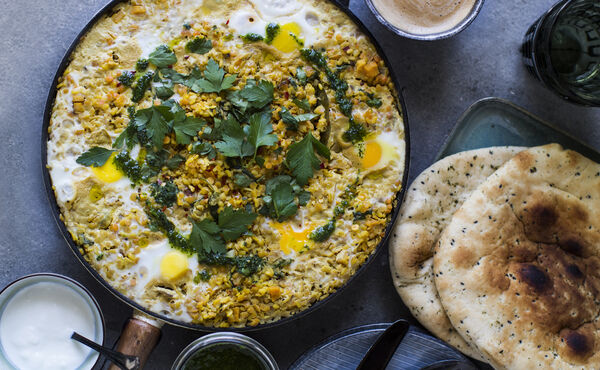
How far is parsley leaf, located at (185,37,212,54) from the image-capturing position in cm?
329

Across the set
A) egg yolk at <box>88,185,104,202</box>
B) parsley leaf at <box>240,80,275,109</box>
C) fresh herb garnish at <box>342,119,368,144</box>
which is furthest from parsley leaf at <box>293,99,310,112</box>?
egg yolk at <box>88,185,104,202</box>

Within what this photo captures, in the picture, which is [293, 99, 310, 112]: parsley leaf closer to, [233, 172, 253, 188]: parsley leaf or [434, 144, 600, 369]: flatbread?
[233, 172, 253, 188]: parsley leaf

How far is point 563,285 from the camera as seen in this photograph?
3.40 m

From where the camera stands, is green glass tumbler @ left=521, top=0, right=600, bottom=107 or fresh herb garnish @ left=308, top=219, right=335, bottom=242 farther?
green glass tumbler @ left=521, top=0, right=600, bottom=107

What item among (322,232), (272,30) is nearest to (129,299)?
(322,232)

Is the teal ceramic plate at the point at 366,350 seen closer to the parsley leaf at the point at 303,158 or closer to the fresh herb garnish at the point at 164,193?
the parsley leaf at the point at 303,158

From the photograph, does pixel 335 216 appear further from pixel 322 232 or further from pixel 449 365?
pixel 449 365

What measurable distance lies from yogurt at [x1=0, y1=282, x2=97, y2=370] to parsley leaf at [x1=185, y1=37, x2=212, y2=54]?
156 centimetres

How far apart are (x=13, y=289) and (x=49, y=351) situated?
16.5 inches

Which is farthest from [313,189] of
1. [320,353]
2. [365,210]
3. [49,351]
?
[49,351]

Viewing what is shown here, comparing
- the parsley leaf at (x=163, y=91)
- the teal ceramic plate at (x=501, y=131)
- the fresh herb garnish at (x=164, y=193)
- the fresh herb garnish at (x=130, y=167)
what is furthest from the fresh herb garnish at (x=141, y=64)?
the teal ceramic plate at (x=501, y=131)

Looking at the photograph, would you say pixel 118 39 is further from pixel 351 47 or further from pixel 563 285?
pixel 563 285

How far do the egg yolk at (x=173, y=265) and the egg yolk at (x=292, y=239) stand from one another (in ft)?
1.78

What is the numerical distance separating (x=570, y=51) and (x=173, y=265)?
2730mm
